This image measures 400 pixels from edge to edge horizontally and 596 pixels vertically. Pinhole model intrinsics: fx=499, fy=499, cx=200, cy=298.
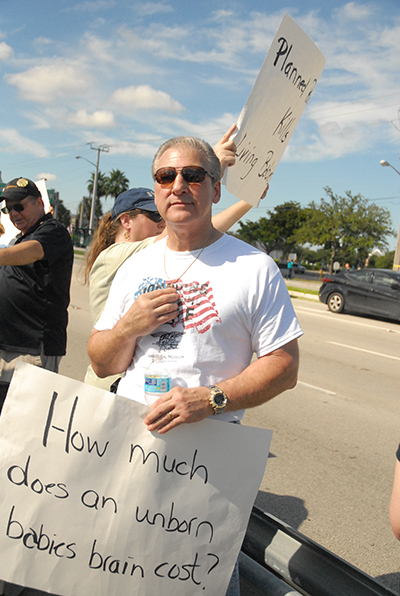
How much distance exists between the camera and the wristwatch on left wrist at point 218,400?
5.16 feet

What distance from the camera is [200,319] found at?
1626 mm

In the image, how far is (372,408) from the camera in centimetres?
578

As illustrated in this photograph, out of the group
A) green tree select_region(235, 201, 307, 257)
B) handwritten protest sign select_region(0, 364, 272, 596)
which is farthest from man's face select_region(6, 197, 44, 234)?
green tree select_region(235, 201, 307, 257)

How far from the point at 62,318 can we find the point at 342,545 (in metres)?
2.18

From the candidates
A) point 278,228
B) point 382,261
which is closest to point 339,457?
point 278,228

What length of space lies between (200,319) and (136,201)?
112 cm

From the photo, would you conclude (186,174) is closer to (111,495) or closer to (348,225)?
(111,495)

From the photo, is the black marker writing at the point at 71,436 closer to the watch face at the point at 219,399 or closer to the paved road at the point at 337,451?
the watch face at the point at 219,399

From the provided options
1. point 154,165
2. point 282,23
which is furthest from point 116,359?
point 282,23

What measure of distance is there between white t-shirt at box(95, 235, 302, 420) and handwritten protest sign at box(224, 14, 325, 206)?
0.78 meters

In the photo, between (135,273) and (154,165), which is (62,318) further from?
(154,165)

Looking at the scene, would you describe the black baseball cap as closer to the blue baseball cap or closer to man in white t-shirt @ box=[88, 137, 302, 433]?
the blue baseball cap

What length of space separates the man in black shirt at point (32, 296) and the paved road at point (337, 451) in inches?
73.5

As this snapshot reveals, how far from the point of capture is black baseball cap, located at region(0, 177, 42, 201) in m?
2.95
